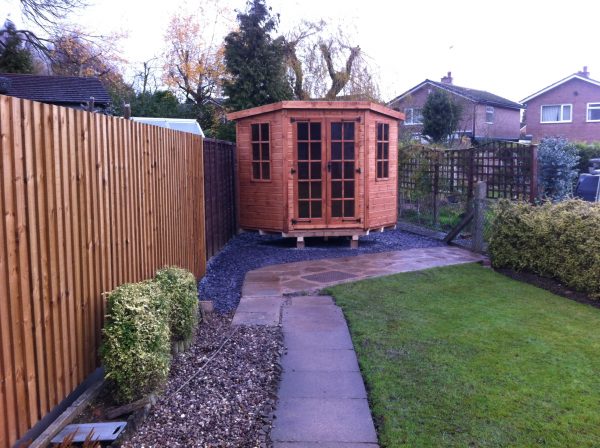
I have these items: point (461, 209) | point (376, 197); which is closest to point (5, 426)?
point (376, 197)

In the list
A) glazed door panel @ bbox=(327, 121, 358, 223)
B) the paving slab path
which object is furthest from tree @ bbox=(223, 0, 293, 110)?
the paving slab path

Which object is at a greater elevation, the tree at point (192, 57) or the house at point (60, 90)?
the tree at point (192, 57)

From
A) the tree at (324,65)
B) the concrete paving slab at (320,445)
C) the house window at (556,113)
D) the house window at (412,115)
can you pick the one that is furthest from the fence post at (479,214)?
the house window at (556,113)

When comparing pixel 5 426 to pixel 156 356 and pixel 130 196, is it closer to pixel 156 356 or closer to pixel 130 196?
pixel 156 356

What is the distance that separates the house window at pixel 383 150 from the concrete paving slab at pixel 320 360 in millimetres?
6688

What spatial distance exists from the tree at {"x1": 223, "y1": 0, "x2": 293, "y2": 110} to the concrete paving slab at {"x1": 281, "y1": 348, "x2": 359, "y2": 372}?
44.8ft

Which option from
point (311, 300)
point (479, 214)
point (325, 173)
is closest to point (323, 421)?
point (311, 300)

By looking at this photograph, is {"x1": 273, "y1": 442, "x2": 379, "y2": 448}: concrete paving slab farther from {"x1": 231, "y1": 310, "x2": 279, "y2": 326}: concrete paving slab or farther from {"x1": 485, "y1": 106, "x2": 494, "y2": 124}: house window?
{"x1": 485, "y1": 106, "x2": 494, "y2": 124}: house window

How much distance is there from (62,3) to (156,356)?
20030 millimetres

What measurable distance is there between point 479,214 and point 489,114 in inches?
1056

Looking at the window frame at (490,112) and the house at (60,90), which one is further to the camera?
the window frame at (490,112)

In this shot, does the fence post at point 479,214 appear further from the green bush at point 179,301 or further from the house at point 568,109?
the house at point 568,109

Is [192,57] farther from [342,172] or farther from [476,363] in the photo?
[476,363]

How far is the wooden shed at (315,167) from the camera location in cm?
1046
